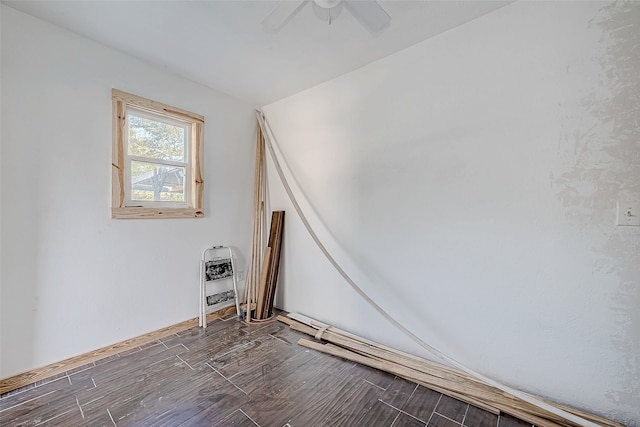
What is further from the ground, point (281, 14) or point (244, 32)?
point (244, 32)

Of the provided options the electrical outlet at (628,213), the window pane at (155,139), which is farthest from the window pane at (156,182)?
the electrical outlet at (628,213)

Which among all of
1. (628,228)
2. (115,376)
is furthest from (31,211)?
(628,228)

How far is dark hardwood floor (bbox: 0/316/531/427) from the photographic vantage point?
1.51 m

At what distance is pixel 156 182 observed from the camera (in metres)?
2.52

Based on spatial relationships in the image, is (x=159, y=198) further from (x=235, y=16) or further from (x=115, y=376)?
(x=235, y=16)

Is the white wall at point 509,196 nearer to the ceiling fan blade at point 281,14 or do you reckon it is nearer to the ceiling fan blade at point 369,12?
the ceiling fan blade at point 369,12

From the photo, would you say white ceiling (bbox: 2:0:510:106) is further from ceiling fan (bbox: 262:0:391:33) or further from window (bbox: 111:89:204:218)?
window (bbox: 111:89:204:218)

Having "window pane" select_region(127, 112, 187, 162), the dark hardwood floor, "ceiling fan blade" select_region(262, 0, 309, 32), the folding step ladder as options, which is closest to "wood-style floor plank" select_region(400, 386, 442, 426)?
the dark hardwood floor

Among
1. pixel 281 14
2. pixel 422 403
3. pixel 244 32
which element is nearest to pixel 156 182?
pixel 244 32

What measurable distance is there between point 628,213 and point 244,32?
265 cm

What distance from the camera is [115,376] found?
189cm

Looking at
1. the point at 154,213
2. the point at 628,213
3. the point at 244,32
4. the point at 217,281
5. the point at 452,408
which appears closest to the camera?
the point at 628,213

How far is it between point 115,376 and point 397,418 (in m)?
1.97

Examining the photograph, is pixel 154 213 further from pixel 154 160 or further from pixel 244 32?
pixel 244 32
